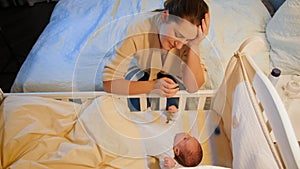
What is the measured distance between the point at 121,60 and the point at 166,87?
0.22 meters

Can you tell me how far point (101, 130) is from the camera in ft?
3.54

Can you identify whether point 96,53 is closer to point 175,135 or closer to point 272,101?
point 175,135

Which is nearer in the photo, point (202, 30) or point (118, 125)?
point (202, 30)

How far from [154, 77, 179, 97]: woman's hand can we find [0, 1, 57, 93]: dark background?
141 cm

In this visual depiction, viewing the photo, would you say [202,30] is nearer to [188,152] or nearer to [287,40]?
[188,152]

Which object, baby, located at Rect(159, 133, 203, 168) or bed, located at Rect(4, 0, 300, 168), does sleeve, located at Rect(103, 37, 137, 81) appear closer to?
bed, located at Rect(4, 0, 300, 168)

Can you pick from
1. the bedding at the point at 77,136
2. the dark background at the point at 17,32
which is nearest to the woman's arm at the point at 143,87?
the bedding at the point at 77,136

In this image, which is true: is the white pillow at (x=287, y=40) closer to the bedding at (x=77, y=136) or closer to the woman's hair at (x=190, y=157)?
the bedding at (x=77, y=136)

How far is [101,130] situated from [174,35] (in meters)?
0.51

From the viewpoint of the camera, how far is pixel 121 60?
3.05 ft

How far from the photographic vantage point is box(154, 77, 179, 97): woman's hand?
102cm

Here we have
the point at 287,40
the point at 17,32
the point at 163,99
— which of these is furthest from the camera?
the point at 17,32

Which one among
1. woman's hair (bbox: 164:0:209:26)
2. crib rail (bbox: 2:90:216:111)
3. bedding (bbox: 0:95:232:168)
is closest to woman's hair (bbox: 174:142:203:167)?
bedding (bbox: 0:95:232:168)

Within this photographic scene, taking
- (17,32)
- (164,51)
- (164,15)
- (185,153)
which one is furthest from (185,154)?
(17,32)
